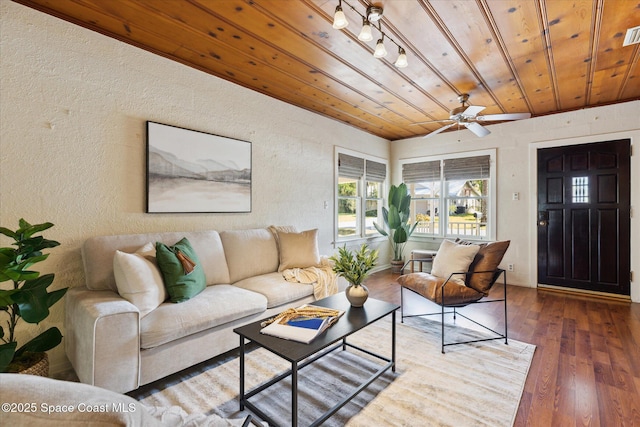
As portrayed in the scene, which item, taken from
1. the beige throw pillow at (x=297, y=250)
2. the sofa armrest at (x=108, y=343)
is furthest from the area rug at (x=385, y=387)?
the beige throw pillow at (x=297, y=250)

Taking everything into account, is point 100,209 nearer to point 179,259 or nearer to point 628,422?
point 179,259

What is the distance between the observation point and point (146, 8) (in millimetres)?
2092

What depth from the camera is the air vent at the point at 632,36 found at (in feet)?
7.69

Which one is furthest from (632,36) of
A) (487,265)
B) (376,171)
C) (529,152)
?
(376,171)

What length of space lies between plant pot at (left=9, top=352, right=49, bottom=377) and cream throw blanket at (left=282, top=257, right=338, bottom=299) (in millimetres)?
1788

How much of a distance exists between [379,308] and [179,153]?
7.58ft

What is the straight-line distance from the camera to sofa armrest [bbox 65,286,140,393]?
1.67m

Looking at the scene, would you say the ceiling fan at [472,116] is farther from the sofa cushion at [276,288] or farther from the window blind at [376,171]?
the sofa cushion at [276,288]

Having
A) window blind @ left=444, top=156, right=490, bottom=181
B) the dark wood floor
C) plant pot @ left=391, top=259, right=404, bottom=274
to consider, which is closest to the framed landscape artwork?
the dark wood floor

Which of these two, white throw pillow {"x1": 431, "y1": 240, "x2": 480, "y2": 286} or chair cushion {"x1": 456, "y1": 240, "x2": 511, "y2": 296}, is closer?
chair cushion {"x1": 456, "y1": 240, "x2": 511, "y2": 296}

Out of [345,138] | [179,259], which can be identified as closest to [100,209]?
[179,259]

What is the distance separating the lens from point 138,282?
6.61 feet

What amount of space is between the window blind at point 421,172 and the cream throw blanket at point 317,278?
11.0 ft

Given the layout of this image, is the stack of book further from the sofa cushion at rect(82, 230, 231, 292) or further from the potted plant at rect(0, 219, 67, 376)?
the potted plant at rect(0, 219, 67, 376)
